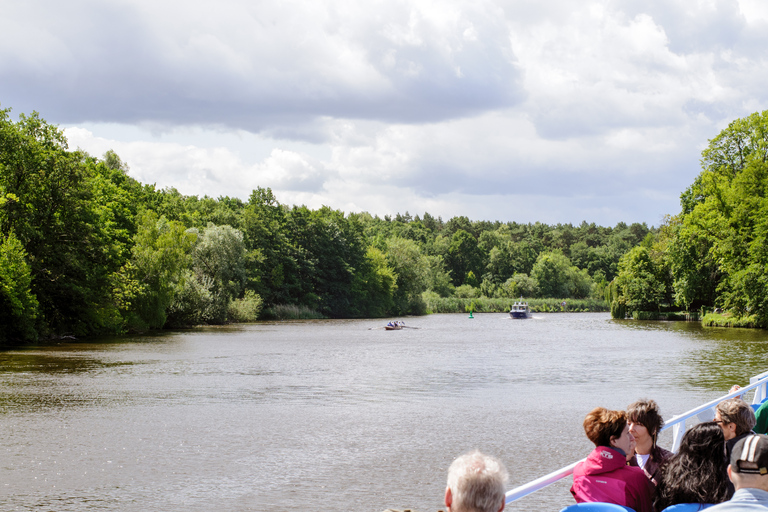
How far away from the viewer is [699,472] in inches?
185

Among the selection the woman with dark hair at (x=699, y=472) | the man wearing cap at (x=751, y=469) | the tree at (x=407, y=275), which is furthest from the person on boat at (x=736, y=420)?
the tree at (x=407, y=275)

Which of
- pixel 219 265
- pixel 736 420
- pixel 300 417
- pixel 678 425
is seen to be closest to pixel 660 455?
pixel 736 420

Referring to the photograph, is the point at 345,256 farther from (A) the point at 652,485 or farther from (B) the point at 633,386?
(A) the point at 652,485

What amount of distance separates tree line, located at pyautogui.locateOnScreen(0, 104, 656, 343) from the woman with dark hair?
38.6 m

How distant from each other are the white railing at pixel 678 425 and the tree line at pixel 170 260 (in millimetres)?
36471

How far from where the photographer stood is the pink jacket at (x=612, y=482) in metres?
4.88

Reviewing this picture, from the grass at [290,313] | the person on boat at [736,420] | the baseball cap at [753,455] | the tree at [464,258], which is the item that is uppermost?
the tree at [464,258]

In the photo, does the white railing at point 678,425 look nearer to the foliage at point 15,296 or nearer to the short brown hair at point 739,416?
the short brown hair at point 739,416

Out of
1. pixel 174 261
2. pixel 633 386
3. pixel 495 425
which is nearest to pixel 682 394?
pixel 633 386

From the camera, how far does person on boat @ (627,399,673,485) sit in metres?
5.51

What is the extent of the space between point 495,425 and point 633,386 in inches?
354

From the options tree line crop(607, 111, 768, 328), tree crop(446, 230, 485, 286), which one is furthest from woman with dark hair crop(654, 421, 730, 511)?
tree crop(446, 230, 485, 286)

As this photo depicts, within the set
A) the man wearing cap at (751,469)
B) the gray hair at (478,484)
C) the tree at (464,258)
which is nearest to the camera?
the gray hair at (478,484)

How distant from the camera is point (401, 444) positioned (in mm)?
15602
